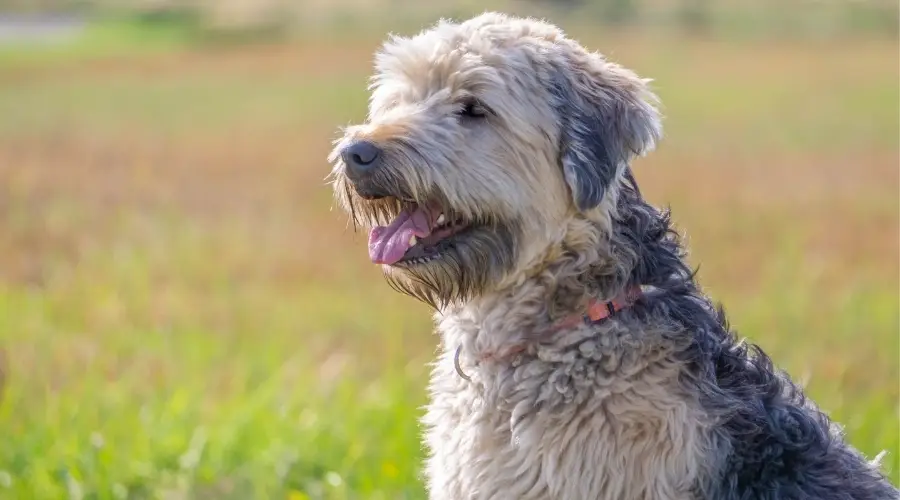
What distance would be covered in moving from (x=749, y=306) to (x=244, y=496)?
580 centimetres

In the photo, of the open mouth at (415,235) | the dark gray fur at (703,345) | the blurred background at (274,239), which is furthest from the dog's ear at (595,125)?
the blurred background at (274,239)

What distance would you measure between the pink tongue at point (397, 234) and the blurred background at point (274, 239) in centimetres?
65

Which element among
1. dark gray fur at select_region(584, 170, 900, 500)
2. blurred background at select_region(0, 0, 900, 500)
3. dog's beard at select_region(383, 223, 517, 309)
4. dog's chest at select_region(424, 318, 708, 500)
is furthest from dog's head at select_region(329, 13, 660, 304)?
blurred background at select_region(0, 0, 900, 500)

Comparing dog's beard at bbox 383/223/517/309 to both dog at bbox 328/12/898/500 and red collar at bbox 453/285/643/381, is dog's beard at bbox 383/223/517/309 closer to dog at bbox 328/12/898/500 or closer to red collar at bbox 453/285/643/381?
dog at bbox 328/12/898/500

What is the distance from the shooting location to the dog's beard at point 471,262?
442cm

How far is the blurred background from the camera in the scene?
6.78 metres

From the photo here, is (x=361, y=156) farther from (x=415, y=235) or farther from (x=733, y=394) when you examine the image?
(x=733, y=394)

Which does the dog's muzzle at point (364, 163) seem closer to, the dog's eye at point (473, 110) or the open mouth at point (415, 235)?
the open mouth at point (415, 235)

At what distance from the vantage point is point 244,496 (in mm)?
6152

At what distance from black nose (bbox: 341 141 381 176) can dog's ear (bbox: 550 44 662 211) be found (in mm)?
759

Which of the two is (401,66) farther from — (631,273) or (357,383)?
(357,383)

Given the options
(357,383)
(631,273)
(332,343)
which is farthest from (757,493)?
(332,343)

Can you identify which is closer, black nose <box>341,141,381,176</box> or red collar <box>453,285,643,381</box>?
black nose <box>341,141,381,176</box>

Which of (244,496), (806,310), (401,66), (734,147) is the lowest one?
(244,496)
